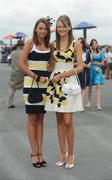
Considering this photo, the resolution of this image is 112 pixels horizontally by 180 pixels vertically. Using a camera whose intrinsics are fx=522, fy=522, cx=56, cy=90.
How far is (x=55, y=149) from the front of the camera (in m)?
7.30

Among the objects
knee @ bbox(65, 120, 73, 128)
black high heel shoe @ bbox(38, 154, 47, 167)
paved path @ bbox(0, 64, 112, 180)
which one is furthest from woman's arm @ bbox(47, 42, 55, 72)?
paved path @ bbox(0, 64, 112, 180)

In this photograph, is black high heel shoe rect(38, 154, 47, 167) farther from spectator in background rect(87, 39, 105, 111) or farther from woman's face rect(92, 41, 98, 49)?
woman's face rect(92, 41, 98, 49)

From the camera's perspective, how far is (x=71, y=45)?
6.06 meters

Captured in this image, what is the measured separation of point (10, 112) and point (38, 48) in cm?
551

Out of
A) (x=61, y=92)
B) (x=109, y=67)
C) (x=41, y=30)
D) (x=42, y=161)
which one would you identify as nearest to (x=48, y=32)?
(x=41, y=30)

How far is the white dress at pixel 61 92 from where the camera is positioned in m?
6.05

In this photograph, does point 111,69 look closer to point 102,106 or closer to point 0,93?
point 0,93

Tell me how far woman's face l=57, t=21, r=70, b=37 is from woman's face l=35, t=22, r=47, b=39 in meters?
0.16

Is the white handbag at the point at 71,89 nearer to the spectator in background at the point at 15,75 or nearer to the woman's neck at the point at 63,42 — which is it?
the woman's neck at the point at 63,42

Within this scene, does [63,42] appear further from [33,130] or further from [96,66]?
[96,66]

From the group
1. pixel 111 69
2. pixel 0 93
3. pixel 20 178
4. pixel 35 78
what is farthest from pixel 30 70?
pixel 111 69

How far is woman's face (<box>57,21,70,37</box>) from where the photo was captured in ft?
19.9

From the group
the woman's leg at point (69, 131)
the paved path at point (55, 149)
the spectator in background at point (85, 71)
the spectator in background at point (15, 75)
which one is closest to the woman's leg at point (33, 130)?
the paved path at point (55, 149)

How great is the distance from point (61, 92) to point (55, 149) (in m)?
1.45
